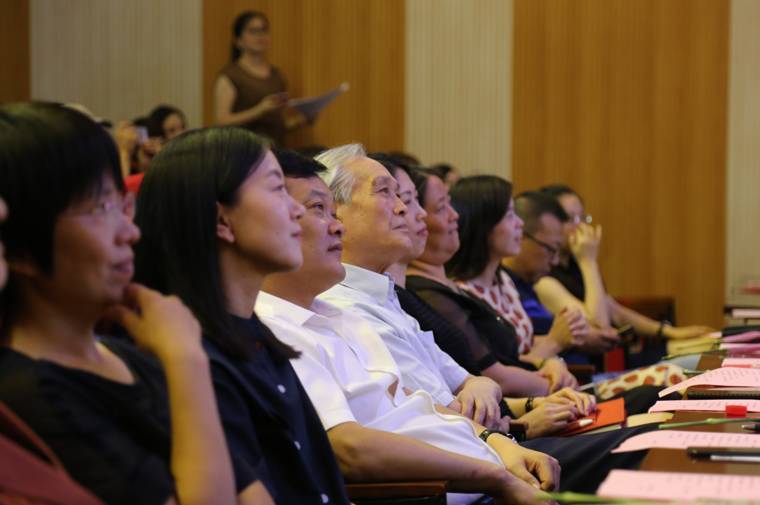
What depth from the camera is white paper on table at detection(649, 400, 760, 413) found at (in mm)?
2502

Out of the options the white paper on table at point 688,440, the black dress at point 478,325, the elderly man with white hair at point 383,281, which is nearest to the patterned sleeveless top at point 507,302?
the black dress at point 478,325

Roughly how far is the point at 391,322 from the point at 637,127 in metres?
5.64

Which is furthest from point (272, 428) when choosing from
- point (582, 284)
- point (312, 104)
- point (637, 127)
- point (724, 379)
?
point (637, 127)

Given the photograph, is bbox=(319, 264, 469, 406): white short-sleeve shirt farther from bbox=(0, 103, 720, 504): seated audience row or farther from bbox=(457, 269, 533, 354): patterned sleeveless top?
bbox=(457, 269, 533, 354): patterned sleeveless top

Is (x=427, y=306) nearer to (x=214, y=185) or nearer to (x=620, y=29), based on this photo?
(x=214, y=185)

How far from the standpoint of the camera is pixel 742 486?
1671mm

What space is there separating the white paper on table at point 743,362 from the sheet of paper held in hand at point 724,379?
0.45ft

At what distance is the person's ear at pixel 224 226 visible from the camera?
6.43 feet

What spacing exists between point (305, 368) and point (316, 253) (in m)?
0.33

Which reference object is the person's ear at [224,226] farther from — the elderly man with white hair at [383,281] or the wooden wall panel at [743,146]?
the wooden wall panel at [743,146]

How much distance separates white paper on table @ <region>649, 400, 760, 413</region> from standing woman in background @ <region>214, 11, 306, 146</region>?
550cm

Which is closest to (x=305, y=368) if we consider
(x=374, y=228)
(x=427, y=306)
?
(x=374, y=228)

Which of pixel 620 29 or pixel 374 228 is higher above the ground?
pixel 620 29

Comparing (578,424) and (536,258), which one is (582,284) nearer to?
(536,258)
